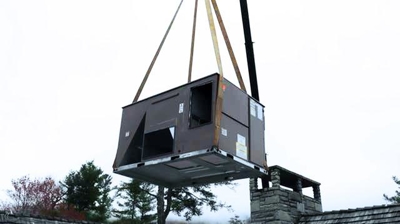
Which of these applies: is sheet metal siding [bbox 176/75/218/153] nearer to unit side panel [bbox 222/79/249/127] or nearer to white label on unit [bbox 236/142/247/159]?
unit side panel [bbox 222/79/249/127]

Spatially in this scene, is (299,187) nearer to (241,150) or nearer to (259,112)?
(259,112)

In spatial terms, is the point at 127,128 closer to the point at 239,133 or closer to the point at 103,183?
the point at 239,133

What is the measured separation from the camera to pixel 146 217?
111 ft

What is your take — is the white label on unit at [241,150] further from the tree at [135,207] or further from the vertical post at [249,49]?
the tree at [135,207]

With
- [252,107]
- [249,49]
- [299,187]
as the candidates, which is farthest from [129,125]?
[299,187]

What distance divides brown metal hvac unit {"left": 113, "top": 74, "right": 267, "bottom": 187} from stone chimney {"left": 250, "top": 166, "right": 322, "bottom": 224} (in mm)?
3396

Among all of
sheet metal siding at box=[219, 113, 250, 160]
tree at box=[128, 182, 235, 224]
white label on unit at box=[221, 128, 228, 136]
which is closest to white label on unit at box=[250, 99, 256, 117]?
sheet metal siding at box=[219, 113, 250, 160]

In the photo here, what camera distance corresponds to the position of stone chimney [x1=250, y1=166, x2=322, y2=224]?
35.2 ft

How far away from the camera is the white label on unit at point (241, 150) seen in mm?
6961

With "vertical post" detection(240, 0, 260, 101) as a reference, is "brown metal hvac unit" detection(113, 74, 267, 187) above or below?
below

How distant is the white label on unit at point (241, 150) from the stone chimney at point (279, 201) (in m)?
4.07

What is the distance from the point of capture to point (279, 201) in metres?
10.7

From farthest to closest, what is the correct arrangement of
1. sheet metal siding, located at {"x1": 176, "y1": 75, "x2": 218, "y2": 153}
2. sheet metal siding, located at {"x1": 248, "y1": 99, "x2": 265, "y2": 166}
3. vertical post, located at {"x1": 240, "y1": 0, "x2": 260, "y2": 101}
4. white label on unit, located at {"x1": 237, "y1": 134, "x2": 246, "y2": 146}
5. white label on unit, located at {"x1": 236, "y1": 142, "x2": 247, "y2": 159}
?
vertical post, located at {"x1": 240, "y1": 0, "x2": 260, "y2": 101}, sheet metal siding, located at {"x1": 248, "y1": 99, "x2": 265, "y2": 166}, white label on unit, located at {"x1": 237, "y1": 134, "x2": 246, "y2": 146}, white label on unit, located at {"x1": 236, "y1": 142, "x2": 247, "y2": 159}, sheet metal siding, located at {"x1": 176, "y1": 75, "x2": 218, "y2": 153}

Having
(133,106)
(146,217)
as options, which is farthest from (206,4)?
(146,217)
